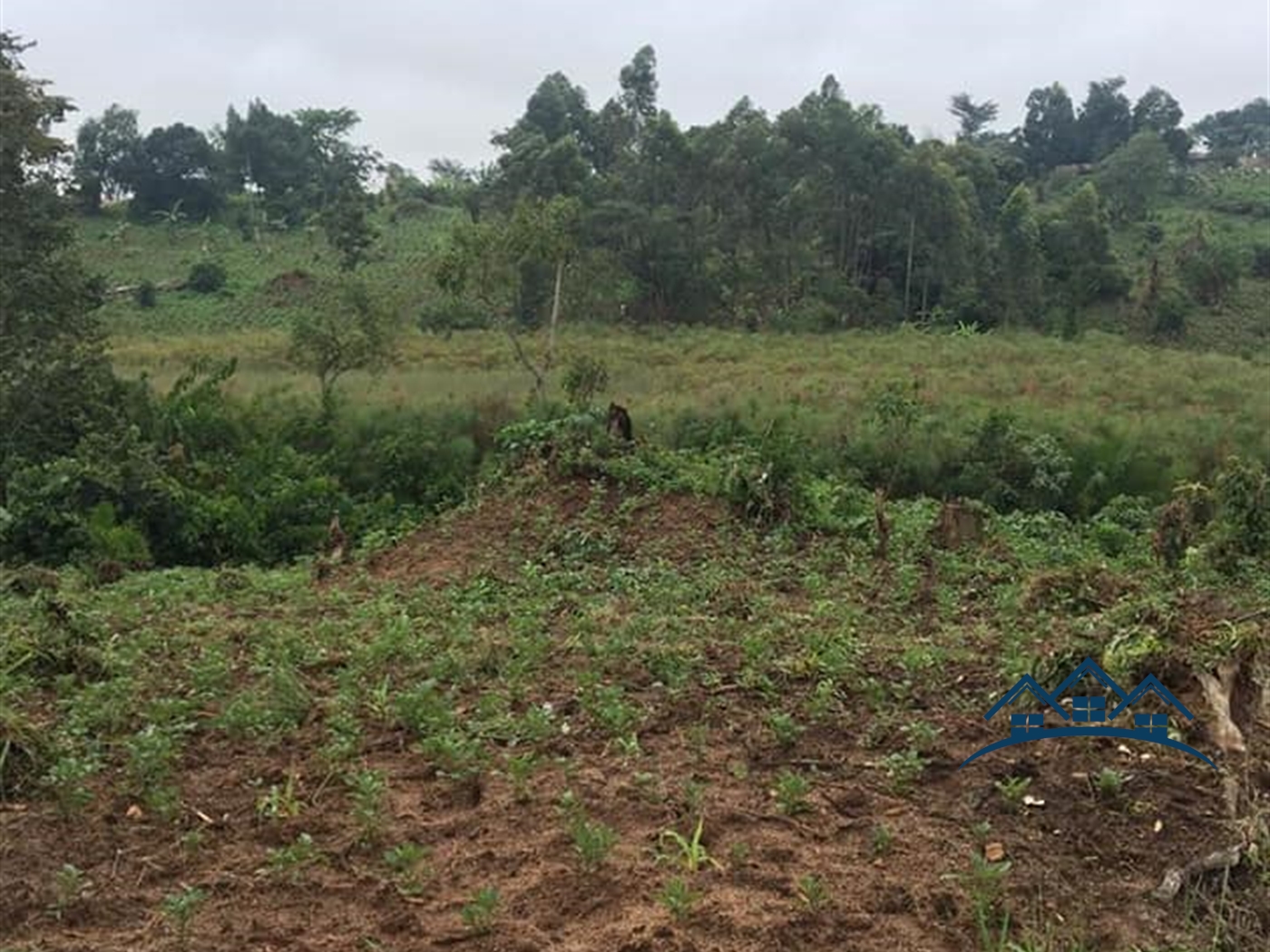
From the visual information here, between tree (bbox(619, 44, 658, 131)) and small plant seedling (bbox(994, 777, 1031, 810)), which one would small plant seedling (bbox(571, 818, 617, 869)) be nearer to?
small plant seedling (bbox(994, 777, 1031, 810))

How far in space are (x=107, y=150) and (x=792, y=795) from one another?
40.5 metres

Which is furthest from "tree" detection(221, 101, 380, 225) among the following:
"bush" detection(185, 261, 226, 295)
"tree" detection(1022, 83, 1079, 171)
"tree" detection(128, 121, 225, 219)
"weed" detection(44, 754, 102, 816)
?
"weed" detection(44, 754, 102, 816)

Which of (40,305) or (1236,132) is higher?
(1236,132)

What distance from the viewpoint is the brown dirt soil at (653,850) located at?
2.95 metres

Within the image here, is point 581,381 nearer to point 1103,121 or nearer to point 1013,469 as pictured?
point 1013,469

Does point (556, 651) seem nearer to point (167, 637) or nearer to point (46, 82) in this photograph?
point (167, 637)

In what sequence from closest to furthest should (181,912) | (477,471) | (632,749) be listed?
(181,912) → (632,749) → (477,471)

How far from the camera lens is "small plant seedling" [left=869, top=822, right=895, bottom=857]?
3285mm

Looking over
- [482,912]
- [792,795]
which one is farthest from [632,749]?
[482,912]

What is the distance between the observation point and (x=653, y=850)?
3307 mm

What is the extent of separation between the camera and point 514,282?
559 inches

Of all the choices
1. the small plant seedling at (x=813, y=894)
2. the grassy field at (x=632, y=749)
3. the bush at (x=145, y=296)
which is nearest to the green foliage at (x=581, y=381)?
the grassy field at (x=632, y=749)

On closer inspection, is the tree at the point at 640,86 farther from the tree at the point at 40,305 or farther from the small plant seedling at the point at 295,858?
the small plant seedling at the point at 295,858

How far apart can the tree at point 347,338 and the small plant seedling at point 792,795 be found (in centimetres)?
1129
